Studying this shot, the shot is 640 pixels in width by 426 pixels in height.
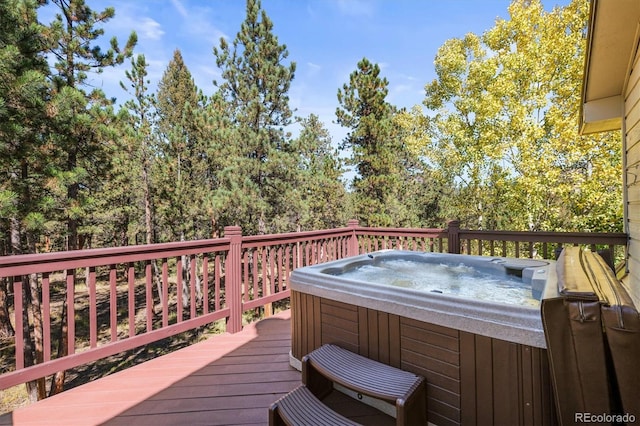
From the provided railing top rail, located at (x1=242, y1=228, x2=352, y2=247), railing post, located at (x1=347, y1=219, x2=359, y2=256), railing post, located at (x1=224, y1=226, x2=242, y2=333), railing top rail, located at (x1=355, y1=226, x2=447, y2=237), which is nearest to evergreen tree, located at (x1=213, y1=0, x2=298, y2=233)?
railing post, located at (x1=347, y1=219, x2=359, y2=256)

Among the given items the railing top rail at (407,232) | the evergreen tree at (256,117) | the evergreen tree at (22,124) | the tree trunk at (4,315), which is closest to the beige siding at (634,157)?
the railing top rail at (407,232)

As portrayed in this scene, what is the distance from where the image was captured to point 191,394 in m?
2.06

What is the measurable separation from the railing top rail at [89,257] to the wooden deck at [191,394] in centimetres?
84

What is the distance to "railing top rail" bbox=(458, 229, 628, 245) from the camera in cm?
304

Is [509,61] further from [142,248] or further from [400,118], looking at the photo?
[142,248]

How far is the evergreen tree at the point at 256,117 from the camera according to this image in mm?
9961

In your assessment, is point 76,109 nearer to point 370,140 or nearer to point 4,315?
point 4,315

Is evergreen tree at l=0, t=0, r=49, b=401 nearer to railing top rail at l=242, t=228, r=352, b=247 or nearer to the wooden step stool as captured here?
railing top rail at l=242, t=228, r=352, b=247

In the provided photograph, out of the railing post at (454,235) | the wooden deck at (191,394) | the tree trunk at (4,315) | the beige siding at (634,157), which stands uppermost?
the beige siding at (634,157)

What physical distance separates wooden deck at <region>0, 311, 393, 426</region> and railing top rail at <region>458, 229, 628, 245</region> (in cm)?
268

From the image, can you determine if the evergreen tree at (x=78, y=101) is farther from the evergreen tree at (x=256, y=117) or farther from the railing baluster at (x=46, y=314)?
the railing baluster at (x=46, y=314)

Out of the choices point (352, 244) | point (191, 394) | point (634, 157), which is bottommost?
Result: point (191, 394)

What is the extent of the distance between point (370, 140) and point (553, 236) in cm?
802

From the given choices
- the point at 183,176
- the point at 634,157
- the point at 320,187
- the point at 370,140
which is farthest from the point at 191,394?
the point at 320,187
